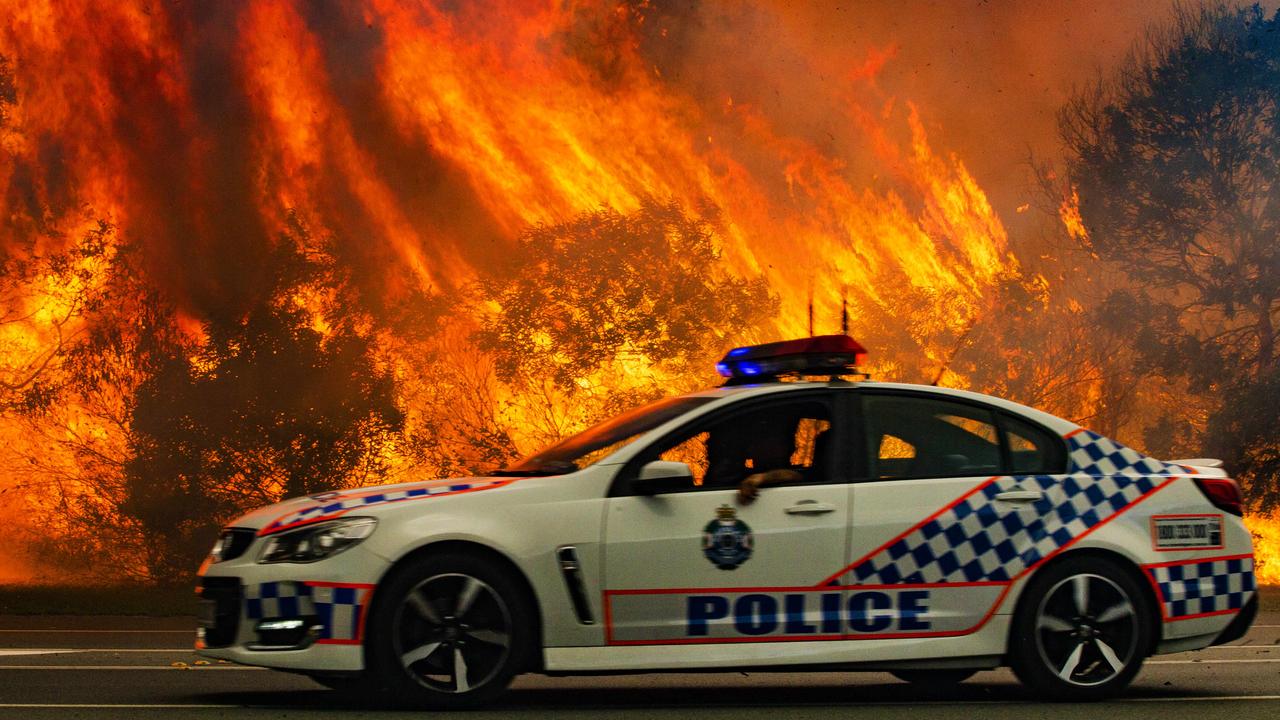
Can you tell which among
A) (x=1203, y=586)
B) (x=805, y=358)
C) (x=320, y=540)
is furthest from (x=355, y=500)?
(x=1203, y=586)

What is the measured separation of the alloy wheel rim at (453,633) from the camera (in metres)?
7.54

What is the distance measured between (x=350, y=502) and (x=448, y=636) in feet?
2.37

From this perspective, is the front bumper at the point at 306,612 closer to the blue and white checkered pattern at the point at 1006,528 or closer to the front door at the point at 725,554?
the front door at the point at 725,554

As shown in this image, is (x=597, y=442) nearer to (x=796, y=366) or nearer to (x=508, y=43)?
(x=796, y=366)

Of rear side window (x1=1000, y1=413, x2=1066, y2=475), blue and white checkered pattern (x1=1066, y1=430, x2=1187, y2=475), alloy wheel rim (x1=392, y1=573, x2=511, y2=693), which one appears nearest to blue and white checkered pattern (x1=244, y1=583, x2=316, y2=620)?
alloy wheel rim (x1=392, y1=573, x2=511, y2=693)

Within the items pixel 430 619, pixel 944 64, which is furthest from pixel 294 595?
pixel 944 64

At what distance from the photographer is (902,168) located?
3253 cm

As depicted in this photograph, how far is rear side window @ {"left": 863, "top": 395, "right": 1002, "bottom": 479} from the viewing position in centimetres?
823

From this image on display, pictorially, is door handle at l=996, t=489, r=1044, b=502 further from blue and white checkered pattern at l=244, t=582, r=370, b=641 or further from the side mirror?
blue and white checkered pattern at l=244, t=582, r=370, b=641

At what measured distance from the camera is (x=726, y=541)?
7824mm

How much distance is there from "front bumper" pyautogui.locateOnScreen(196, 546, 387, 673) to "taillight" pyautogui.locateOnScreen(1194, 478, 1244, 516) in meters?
3.87

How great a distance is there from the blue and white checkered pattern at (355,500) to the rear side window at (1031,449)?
2.38 metres

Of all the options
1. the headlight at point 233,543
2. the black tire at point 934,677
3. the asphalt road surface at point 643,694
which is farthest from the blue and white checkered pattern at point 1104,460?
the headlight at point 233,543

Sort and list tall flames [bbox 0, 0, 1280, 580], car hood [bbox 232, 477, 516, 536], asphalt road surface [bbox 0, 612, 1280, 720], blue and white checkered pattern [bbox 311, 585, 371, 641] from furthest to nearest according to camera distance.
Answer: tall flames [bbox 0, 0, 1280, 580] < asphalt road surface [bbox 0, 612, 1280, 720] < car hood [bbox 232, 477, 516, 536] < blue and white checkered pattern [bbox 311, 585, 371, 641]
